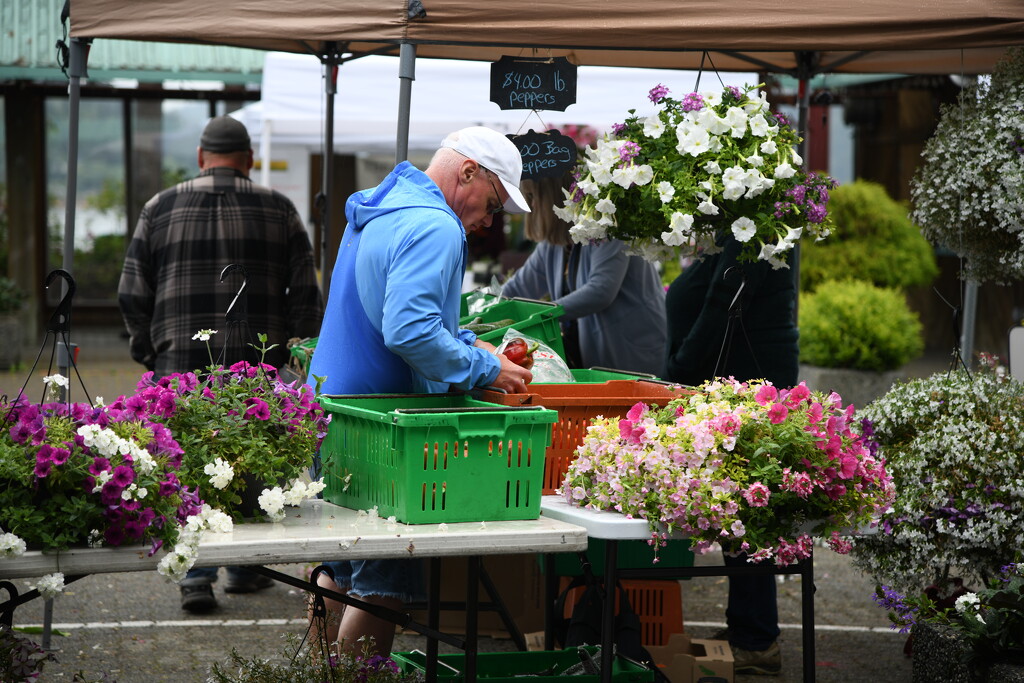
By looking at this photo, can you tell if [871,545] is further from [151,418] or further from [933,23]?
[151,418]

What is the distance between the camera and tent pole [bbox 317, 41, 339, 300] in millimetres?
5348

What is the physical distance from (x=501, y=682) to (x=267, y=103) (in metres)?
6.08

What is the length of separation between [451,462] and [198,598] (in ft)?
9.29

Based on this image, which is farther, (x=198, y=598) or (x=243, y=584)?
(x=243, y=584)

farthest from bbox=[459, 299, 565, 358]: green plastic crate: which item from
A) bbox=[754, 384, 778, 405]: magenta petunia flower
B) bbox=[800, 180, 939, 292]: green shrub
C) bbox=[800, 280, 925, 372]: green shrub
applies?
bbox=[800, 180, 939, 292]: green shrub

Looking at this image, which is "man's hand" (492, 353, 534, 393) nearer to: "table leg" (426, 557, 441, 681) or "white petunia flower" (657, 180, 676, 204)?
"table leg" (426, 557, 441, 681)

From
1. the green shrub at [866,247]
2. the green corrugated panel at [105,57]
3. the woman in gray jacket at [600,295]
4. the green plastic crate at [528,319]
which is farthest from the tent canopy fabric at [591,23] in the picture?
the green corrugated panel at [105,57]

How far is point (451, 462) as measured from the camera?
108 inches

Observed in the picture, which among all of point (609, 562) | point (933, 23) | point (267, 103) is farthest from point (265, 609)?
point (267, 103)

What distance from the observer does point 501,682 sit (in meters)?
3.26

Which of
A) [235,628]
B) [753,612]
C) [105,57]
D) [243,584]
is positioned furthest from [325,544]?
[105,57]

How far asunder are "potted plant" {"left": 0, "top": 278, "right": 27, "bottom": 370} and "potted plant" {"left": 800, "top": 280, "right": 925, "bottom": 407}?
24.6 ft

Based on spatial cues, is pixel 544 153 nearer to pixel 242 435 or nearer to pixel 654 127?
pixel 654 127

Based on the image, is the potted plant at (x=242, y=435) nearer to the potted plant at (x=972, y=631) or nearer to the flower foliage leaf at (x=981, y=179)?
the potted plant at (x=972, y=631)
